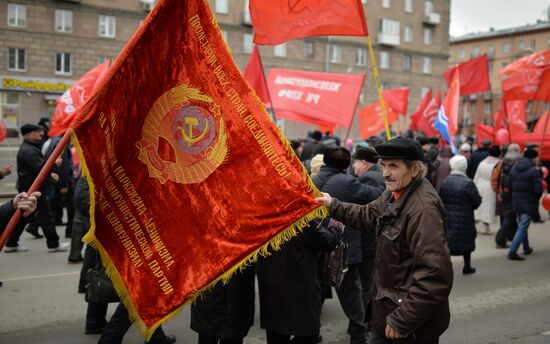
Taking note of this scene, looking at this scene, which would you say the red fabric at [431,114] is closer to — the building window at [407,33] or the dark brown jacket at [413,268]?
the dark brown jacket at [413,268]

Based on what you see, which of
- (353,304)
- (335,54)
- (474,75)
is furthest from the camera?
(335,54)

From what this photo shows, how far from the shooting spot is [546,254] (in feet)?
33.7

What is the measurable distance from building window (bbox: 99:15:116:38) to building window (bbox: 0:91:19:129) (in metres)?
6.69

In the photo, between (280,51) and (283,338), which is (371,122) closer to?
(283,338)

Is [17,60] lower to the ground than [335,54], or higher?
lower

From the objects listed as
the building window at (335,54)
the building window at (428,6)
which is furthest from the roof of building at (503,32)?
the building window at (335,54)

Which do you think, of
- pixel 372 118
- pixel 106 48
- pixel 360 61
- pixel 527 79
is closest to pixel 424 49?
pixel 360 61

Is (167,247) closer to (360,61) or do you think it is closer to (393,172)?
(393,172)

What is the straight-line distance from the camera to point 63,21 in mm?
37281

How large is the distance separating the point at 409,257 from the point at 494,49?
87.7 m

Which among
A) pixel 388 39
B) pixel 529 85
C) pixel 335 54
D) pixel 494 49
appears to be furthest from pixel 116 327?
pixel 494 49

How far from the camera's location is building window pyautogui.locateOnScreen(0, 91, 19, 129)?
36500mm

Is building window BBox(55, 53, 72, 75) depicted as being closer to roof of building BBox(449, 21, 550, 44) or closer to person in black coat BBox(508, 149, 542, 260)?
person in black coat BBox(508, 149, 542, 260)

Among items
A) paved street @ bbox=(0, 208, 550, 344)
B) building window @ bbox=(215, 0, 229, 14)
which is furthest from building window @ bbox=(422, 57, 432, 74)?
paved street @ bbox=(0, 208, 550, 344)
